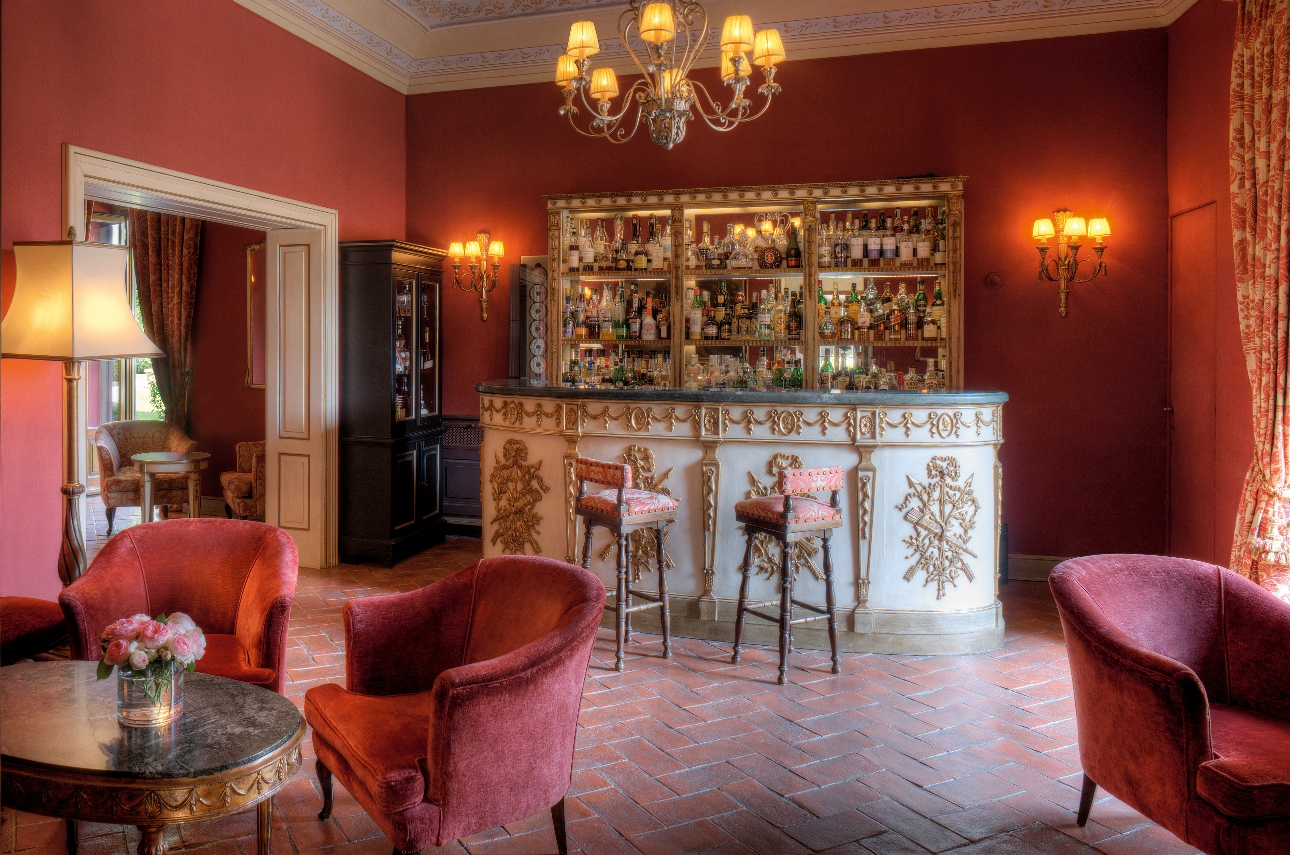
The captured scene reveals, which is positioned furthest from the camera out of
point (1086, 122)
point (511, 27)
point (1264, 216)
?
point (511, 27)

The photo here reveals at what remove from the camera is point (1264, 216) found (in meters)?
4.63

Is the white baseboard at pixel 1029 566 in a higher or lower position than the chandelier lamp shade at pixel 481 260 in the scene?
lower

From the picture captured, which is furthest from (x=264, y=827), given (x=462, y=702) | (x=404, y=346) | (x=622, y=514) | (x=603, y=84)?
(x=404, y=346)

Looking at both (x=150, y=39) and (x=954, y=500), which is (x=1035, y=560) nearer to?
(x=954, y=500)

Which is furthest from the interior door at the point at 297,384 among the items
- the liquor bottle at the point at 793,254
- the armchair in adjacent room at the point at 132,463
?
the liquor bottle at the point at 793,254

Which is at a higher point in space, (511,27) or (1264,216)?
(511,27)

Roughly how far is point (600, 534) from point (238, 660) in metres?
2.32

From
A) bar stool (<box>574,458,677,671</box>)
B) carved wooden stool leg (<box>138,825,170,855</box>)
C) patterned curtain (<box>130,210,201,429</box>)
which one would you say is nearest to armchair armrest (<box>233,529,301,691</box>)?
carved wooden stool leg (<box>138,825,170,855</box>)

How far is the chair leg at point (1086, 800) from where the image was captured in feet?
10.0

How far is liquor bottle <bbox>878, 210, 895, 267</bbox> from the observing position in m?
6.42

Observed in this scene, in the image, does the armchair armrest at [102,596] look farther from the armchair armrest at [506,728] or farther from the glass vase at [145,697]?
the armchair armrest at [506,728]

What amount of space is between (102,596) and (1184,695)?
361 cm

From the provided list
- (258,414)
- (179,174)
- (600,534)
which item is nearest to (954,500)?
(600,534)

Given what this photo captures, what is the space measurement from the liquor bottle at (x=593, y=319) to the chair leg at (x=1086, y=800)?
4.83m
